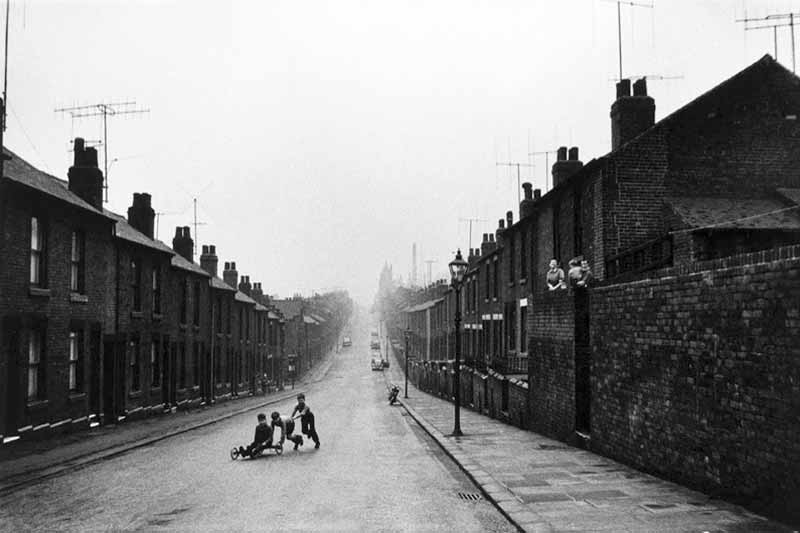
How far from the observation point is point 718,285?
962cm

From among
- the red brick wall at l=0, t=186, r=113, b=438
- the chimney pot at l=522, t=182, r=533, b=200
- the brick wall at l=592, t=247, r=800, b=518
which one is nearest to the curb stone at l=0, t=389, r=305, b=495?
the red brick wall at l=0, t=186, r=113, b=438

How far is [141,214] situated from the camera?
1307 inches

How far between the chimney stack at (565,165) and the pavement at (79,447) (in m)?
16.9

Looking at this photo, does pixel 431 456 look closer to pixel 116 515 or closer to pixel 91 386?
pixel 116 515

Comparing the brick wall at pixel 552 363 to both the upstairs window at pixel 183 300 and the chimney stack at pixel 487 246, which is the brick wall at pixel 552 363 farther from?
the chimney stack at pixel 487 246

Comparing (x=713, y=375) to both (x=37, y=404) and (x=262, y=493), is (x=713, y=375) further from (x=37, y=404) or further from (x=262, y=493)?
(x=37, y=404)

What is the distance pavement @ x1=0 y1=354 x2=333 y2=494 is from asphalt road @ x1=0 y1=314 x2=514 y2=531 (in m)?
0.50

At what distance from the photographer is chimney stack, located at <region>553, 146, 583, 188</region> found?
2811cm

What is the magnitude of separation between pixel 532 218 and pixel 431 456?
13.8m

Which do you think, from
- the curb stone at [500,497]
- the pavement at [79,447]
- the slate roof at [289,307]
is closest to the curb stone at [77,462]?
the pavement at [79,447]

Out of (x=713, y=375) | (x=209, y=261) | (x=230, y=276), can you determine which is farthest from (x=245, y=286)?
(x=713, y=375)

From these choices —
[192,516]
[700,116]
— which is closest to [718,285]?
[192,516]

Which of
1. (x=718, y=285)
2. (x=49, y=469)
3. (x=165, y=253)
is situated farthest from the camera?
(x=165, y=253)

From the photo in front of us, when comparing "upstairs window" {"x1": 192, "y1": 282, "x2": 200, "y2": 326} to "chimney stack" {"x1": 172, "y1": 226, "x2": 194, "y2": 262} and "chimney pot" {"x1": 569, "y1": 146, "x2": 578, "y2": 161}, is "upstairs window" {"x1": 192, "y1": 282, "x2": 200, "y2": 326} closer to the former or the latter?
"chimney stack" {"x1": 172, "y1": 226, "x2": 194, "y2": 262}
